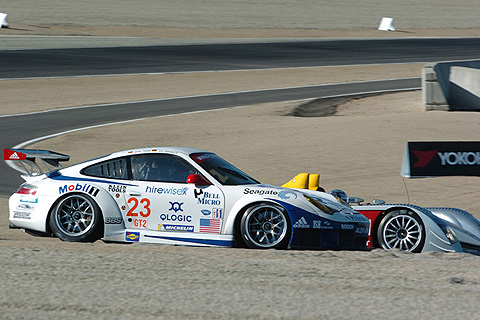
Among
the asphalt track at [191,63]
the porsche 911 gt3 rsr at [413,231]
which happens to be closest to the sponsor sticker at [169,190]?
the porsche 911 gt3 rsr at [413,231]

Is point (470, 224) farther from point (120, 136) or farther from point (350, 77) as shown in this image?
point (350, 77)

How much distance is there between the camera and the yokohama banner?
1170 centimetres

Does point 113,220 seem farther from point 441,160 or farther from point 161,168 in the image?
point 441,160

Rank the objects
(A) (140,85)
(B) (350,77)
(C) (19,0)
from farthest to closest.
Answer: (C) (19,0)
(B) (350,77)
(A) (140,85)

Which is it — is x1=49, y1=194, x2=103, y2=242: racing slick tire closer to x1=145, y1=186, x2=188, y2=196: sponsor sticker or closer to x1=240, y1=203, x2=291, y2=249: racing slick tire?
x1=145, y1=186, x2=188, y2=196: sponsor sticker

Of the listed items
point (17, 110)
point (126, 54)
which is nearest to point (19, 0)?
point (126, 54)

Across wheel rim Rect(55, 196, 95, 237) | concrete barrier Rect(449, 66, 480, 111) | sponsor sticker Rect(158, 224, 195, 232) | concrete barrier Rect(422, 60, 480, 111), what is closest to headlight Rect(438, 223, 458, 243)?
sponsor sticker Rect(158, 224, 195, 232)

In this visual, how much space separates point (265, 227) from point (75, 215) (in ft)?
7.64

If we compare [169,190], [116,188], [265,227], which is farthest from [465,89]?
[116,188]

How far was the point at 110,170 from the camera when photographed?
26.8 ft

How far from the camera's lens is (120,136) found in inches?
666

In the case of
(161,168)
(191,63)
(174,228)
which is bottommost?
(174,228)

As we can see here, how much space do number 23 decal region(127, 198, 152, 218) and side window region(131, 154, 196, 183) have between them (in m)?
0.29

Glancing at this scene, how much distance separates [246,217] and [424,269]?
221cm
